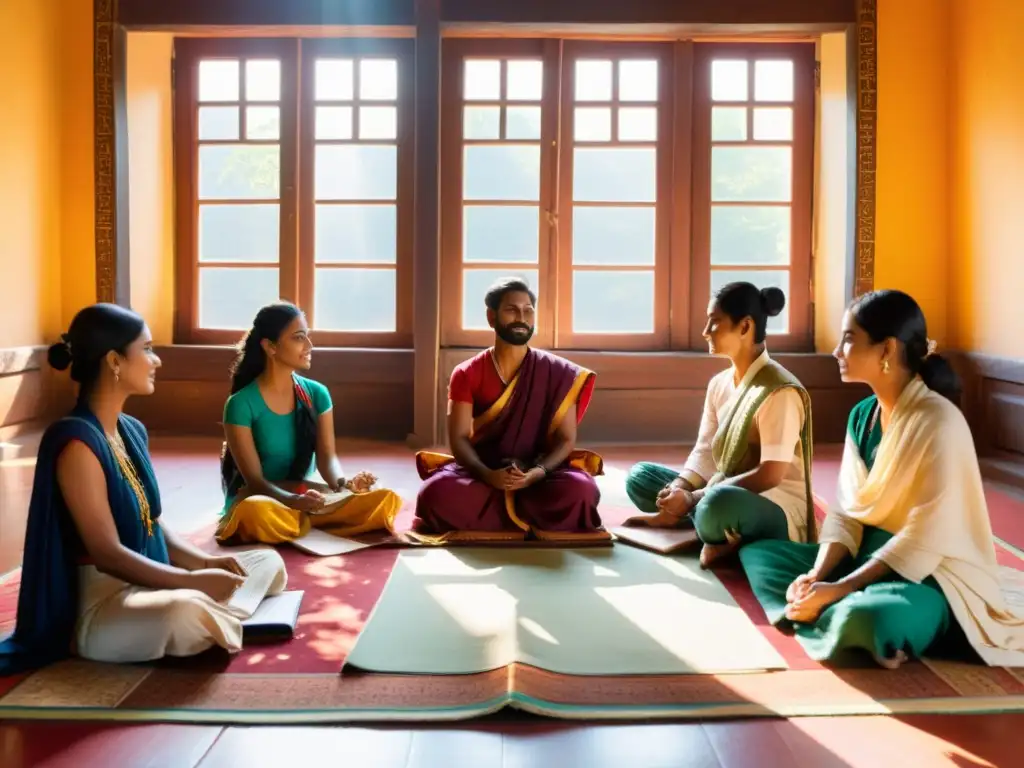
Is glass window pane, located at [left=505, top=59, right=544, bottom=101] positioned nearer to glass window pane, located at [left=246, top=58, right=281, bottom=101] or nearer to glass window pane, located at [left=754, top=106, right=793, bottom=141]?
glass window pane, located at [left=754, top=106, right=793, bottom=141]

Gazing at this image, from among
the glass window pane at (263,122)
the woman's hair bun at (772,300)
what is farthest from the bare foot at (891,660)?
the glass window pane at (263,122)

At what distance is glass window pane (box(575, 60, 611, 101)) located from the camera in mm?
6840

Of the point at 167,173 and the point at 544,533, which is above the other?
the point at 167,173

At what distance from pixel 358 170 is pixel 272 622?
4781 millimetres

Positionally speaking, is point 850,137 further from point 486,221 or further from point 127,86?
point 127,86

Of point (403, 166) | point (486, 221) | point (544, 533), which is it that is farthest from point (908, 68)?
point (544, 533)

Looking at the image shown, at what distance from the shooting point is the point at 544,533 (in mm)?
3916

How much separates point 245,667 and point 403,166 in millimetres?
4959

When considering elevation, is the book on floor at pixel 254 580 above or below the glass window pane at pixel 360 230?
below

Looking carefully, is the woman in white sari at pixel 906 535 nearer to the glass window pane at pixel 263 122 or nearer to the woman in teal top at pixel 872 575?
the woman in teal top at pixel 872 575

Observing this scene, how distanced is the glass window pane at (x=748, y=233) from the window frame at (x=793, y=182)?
54 mm

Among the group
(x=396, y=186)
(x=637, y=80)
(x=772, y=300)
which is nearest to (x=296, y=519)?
(x=772, y=300)

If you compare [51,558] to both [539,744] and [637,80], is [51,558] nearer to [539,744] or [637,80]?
[539,744]

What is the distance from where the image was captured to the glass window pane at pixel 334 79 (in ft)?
22.9
